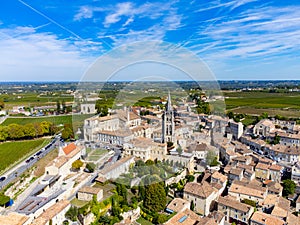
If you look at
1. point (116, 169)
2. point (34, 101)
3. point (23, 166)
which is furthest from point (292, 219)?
point (34, 101)

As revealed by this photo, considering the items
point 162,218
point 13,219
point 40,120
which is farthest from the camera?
point 40,120

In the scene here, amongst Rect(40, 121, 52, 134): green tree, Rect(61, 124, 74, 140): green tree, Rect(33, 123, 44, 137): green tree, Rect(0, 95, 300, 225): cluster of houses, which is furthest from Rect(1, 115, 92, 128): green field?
Rect(0, 95, 300, 225): cluster of houses

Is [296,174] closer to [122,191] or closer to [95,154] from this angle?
[122,191]

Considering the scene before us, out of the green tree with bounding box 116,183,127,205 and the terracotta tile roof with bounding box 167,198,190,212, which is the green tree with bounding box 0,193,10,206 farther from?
the terracotta tile roof with bounding box 167,198,190,212

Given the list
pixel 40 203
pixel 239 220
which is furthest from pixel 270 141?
pixel 40 203

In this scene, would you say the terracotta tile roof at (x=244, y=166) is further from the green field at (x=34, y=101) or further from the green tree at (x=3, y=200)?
the green field at (x=34, y=101)

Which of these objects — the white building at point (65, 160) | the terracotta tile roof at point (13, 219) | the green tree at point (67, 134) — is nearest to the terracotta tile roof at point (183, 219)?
the terracotta tile roof at point (13, 219)
